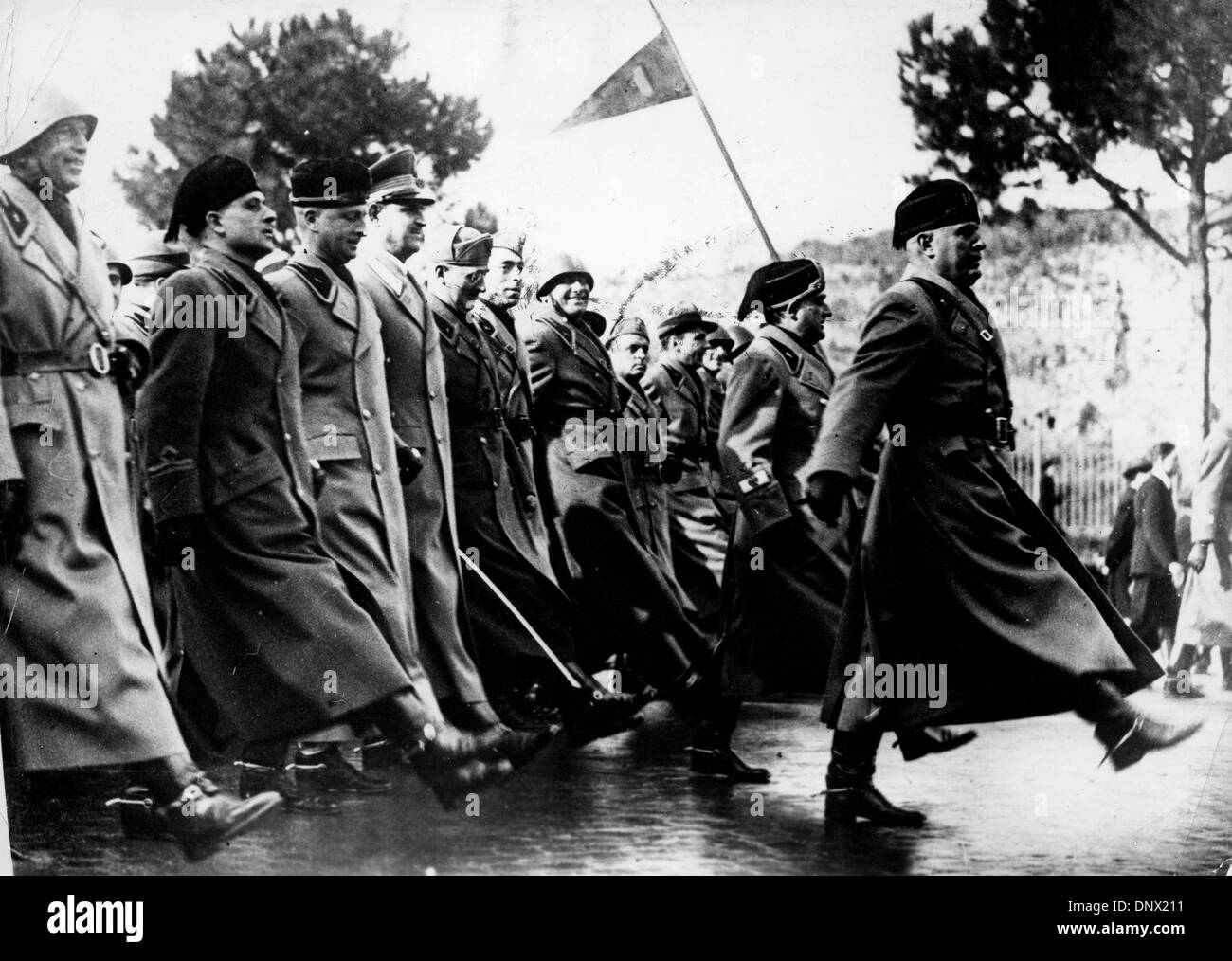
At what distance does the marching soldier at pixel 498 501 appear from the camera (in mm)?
8383

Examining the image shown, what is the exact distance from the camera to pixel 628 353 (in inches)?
350

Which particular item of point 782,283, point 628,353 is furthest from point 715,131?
point 628,353

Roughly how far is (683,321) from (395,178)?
1443 mm

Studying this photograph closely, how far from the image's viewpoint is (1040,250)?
8570mm

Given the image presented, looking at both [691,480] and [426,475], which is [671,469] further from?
[426,475]

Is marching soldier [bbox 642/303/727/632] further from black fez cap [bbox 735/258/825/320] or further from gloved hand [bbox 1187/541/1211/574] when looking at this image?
gloved hand [bbox 1187/541/1211/574]

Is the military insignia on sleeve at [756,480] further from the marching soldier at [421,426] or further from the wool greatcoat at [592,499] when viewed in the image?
the marching soldier at [421,426]

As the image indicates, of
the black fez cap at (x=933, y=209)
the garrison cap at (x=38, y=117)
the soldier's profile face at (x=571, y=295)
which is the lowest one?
the soldier's profile face at (x=571, y=295)

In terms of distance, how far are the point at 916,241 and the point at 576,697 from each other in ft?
8.08

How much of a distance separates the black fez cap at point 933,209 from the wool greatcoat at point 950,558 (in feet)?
1.43

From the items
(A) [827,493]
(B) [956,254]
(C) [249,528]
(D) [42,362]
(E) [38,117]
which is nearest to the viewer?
(C) [249,528]

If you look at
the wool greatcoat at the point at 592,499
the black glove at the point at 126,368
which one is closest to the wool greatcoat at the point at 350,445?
the black glove at the point at 126,368

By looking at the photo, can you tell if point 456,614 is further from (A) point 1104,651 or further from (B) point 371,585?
(A) point 1104,651
